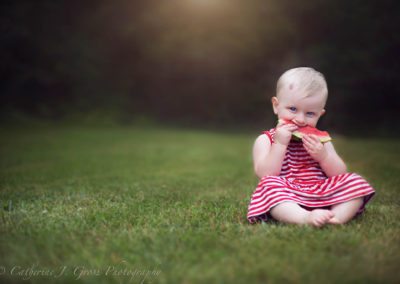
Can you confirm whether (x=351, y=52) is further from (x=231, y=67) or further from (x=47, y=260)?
(x=47, y=260)

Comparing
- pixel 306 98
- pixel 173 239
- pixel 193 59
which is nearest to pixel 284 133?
pixel 306 98

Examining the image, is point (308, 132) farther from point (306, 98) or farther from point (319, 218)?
point (319, 218)

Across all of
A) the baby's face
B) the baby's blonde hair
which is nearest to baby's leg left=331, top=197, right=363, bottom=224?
the baby's face

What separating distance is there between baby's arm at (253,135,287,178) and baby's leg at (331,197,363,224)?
0.47 m

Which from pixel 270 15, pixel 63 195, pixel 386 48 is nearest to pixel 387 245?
pixel 63 195

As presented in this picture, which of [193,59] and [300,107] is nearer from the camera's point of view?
[300,107]

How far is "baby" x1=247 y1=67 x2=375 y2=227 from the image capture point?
2.76m

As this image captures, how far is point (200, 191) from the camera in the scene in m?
4.43

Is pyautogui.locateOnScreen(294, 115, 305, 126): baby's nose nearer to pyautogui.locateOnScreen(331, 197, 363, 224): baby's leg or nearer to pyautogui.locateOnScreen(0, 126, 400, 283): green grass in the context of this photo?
pyautogui.locateOnScreen(331, 197, 363, 224): baby's leg

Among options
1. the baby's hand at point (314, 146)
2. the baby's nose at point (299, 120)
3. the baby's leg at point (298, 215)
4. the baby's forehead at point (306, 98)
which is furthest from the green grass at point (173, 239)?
the baby's forehead at point (306, 98)

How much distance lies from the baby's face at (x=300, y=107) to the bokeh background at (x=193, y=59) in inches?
591

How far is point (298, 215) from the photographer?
2.66m

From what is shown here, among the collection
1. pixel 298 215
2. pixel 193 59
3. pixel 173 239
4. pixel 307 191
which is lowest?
pixel 173 239

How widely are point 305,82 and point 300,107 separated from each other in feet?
0.57
